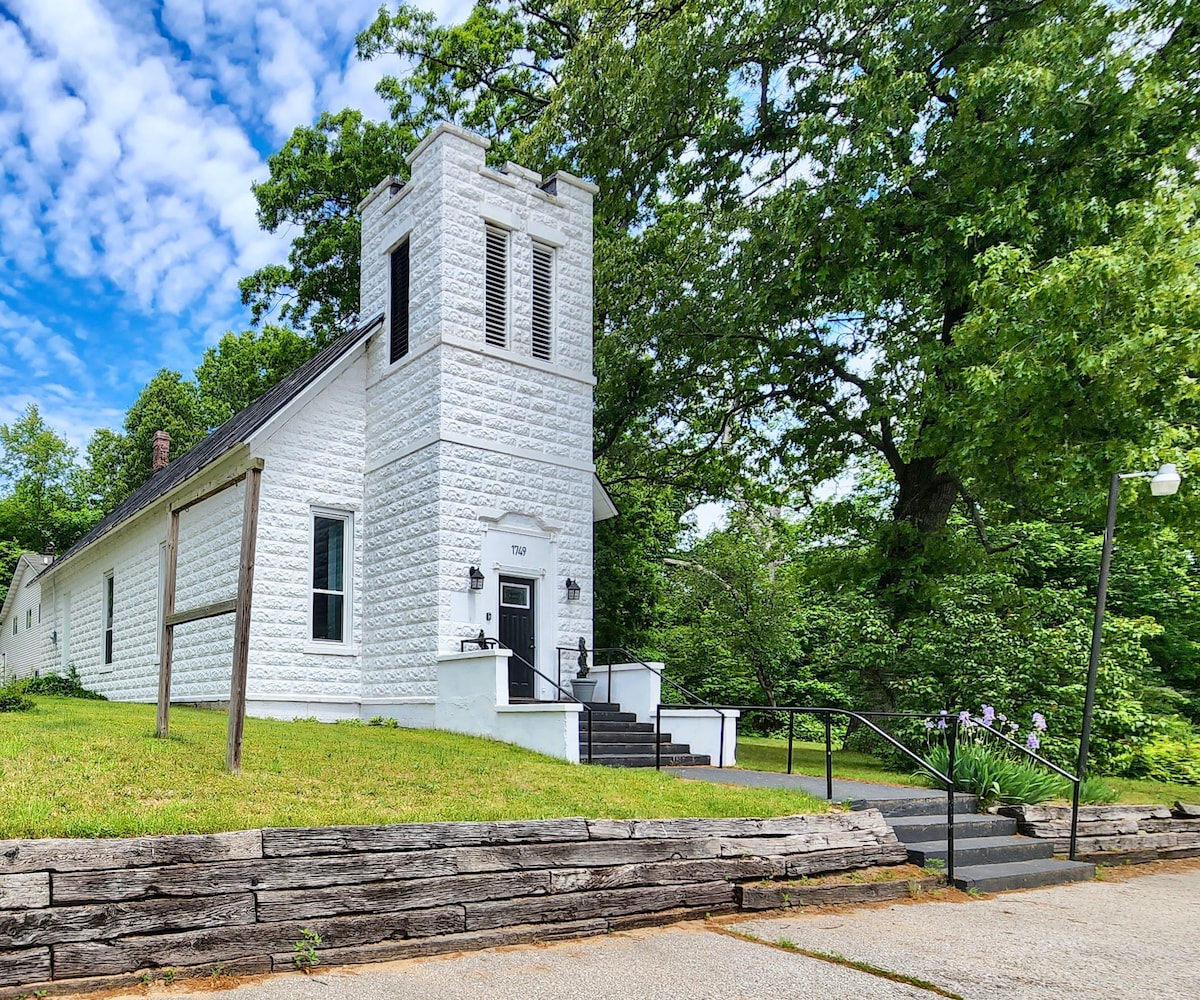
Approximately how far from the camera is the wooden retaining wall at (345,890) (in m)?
4.65

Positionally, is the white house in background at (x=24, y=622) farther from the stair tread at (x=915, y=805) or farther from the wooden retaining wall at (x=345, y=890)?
the wooden retaining wall at (x=345, y=890)

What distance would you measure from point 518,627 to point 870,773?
5560 mm

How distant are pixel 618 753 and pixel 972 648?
17.8ft

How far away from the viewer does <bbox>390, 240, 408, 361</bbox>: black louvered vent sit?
618 inches

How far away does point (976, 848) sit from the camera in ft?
28.6

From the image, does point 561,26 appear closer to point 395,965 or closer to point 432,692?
point 432,692

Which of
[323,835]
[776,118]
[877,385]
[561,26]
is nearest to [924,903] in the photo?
[323,835]

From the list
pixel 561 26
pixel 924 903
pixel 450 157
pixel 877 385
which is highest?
pixel 561 26

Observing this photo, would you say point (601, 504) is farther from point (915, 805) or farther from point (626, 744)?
point (915, 805)

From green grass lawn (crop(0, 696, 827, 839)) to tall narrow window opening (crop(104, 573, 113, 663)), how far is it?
10132mm

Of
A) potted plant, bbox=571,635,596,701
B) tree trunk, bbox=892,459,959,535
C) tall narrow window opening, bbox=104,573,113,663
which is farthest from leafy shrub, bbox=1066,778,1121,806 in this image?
tall narrow window opening, bbox=104,573,113,663

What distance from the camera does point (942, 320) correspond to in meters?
16.1

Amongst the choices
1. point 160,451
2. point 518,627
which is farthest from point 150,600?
point 160,451

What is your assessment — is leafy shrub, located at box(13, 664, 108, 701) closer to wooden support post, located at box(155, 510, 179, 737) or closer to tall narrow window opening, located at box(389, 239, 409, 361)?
tall narrow window opening, located at box(389, 239, 409, 361)
